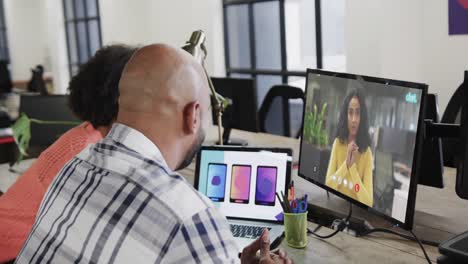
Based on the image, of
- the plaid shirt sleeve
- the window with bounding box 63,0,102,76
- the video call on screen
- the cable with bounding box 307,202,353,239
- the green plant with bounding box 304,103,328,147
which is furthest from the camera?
the window with bounding box 63,0,102,76

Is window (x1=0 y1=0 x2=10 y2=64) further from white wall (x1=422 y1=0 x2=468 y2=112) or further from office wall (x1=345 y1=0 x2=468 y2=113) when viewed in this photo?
white wall (x1=422 y1=0 x2=468 y2=112)

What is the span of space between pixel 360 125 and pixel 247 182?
0.41m

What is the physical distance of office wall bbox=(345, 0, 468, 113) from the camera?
12.0 feet

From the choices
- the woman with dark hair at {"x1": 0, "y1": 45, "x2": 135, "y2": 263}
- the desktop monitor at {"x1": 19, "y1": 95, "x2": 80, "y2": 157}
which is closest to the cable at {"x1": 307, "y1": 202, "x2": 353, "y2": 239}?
the woman with dark hair at {"x1": 0, "y1": 45, "x2": 135, "y2": 263}

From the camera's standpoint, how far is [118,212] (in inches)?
36.8

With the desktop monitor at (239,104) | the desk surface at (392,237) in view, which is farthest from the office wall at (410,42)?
the desk surface at (392,237)

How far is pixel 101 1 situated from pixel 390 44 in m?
4.42

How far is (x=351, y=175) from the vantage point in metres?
1.53

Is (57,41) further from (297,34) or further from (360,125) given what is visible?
(360,125)

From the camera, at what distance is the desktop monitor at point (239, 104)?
280 cm

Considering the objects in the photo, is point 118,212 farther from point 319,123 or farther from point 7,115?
point 7,115

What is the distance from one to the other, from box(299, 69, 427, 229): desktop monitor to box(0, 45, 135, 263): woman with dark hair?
0.66m

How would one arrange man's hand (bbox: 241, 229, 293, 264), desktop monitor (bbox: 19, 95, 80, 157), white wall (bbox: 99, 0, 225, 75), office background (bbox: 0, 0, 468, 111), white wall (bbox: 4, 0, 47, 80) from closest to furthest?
man's hand (bbox: 241, 229, 293, 264) → desktop monitor (bbox: 19, 95, 80, 157) → office background (bbox: 0, 0, 468, 111) → white wall (bbox: 99, 0, 225, 75) → white wall (bbox: 4, 0, 47, 80)

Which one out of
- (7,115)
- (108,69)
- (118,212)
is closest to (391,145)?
(118,212)
